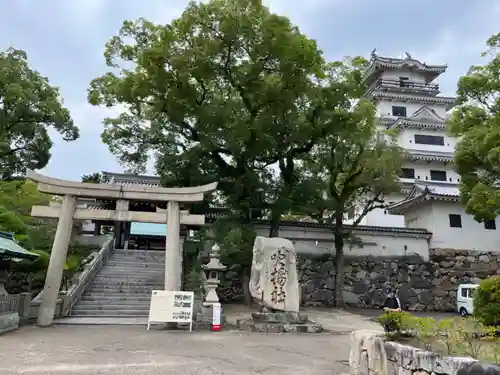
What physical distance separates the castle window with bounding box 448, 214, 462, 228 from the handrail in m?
18.3

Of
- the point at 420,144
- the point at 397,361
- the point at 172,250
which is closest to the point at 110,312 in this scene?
the point at 172,250

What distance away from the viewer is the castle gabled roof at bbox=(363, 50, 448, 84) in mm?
34656

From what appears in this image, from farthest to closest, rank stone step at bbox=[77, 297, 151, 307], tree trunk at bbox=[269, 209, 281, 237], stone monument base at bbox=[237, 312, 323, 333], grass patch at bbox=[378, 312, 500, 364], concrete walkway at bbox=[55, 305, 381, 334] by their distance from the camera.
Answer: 1. tree trunk at bbox=[269, 209, 281, 237]
2. stone step at bbox=[77, 297, 151, 307]
3. concrete walkway at bbox=[55, 305, 381, 334]
4. stone monument base at bbox=[237, 312, 323, 333]
5. grass patch at bbox=[378, 312, 500, 364]

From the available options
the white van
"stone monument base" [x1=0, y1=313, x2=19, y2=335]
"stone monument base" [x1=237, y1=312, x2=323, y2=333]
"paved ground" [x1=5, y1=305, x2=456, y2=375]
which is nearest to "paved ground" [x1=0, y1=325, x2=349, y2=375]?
"paved ground" [x1=5, y1=305, x2=456, y2=375]

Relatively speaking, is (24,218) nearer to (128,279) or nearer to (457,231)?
(128,279)

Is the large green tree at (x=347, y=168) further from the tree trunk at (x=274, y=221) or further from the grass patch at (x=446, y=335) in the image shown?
the grass patch at (x=446, y=335)

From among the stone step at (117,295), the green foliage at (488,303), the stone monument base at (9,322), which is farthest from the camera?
the stone step at (117,295)

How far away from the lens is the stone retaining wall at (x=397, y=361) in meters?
4.07

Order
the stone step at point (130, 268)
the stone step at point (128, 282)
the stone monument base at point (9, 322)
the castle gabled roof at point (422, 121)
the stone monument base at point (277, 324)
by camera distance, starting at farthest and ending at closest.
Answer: the castle gabled roof at point (422, 121) → the stone step at point (130, 268) → the stone step at point (128, 282) → the stone monument base at point (277, 324) → the stone monument base at point (9, 322)

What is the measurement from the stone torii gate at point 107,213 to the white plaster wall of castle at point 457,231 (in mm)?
14155

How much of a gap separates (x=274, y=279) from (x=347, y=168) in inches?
363

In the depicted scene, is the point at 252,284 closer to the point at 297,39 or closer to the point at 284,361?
the point at 284,361

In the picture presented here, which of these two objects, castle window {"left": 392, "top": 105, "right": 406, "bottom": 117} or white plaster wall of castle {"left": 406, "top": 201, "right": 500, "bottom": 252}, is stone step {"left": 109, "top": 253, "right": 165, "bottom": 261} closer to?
white plaster wall of castle {"left": 406, "top": 201, "right": 500, "bottom": 252}

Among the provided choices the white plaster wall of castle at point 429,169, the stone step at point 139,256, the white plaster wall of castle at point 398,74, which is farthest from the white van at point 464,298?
the white plaster wall of castle at point 398,74
